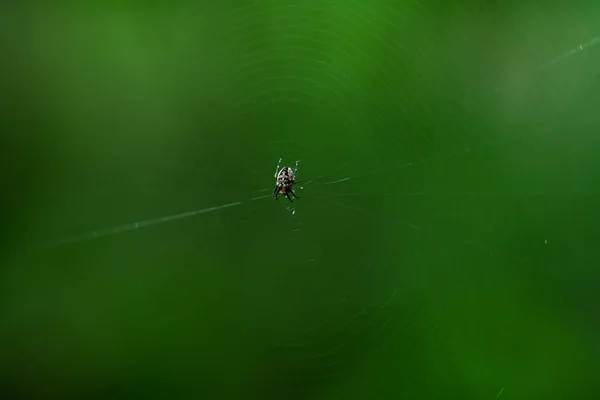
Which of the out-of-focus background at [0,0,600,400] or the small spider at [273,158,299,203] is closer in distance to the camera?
the out-of-focus background at [0,0,600,400]

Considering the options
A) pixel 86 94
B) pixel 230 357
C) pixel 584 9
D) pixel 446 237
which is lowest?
pixel 230 357

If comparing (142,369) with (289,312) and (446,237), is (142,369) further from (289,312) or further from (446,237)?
(446,237)

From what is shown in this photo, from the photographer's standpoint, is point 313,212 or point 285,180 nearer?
point 313,212

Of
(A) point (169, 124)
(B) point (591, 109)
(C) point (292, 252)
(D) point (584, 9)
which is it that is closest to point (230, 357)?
(C) point (292, 252)

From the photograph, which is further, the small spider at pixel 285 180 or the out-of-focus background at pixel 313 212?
the small spider at pixel 285 180
